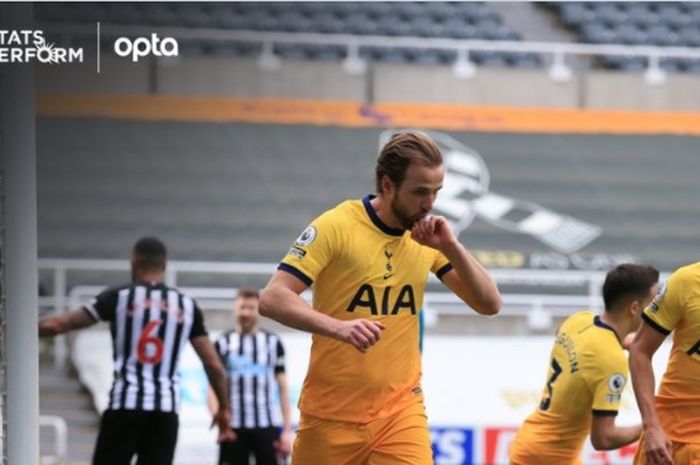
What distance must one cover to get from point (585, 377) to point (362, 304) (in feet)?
4.47

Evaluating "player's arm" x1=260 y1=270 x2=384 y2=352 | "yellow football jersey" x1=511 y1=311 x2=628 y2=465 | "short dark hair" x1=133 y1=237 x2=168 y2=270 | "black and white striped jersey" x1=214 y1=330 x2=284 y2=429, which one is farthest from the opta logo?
"player's arm" x1=260 y1=270 x2=384 y2=352

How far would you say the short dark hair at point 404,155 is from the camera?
5.50 m

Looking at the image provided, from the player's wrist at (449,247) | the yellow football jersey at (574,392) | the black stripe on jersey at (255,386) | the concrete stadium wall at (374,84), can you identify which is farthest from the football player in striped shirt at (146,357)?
the concrete stadium wall at (374,84)

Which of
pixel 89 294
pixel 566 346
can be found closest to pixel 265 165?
pixel 89 294

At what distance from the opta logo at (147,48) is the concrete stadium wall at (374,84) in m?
0.14

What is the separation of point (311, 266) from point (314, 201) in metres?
15.0

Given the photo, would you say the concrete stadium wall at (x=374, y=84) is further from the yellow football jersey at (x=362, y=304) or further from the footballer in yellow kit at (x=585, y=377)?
the yellow football jersey at (x=362, y=304)

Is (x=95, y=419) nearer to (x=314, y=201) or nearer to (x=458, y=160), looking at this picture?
(x=314, y=201)

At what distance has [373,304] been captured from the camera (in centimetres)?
570

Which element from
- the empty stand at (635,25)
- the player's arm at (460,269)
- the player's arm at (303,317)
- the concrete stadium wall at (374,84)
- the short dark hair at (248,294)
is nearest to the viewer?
the player's arm at (303,317)

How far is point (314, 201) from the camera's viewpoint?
67.5 ft

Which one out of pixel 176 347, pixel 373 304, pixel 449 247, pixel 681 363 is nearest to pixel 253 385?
pixel 176 347

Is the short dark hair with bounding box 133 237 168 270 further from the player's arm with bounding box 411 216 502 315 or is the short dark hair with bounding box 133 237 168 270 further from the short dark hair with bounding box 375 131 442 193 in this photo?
the short dark hair with bounding box 375 131 442 193

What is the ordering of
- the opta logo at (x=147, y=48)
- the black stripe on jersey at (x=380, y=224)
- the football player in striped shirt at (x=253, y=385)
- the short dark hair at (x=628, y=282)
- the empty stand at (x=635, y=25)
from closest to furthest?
1. the black stripe on jersey at (x=380, y=224)
2. the short dark hair at (x=628, y=282)
3. the football player in striped shirt at (x=253, y=385)
4. the opta logo at (x=147, y=48)
5. the empty stand at (x=635, y=25)
